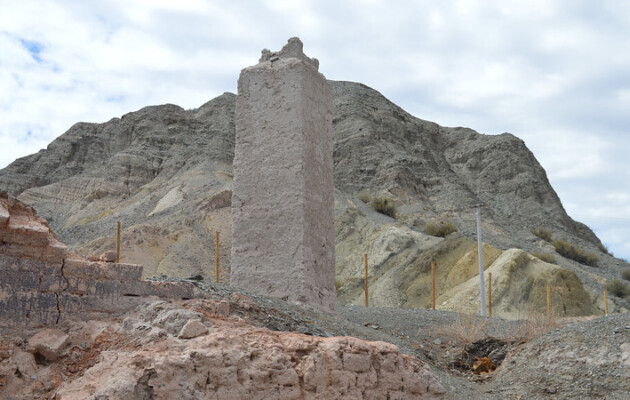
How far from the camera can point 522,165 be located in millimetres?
50438

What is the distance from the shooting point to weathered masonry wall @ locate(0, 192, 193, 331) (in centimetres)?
436

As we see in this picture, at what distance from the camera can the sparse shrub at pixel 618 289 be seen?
90.6ft

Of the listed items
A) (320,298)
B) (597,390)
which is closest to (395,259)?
(320,298)

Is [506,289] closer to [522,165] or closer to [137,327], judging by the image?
[137,327]

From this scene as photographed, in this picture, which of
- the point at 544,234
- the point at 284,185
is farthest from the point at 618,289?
the point at 284,185

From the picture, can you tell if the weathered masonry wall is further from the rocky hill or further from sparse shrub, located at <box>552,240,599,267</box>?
sparse shrub, located at <box>552,240,599,267</box>

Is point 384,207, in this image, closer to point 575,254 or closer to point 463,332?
point 575,254

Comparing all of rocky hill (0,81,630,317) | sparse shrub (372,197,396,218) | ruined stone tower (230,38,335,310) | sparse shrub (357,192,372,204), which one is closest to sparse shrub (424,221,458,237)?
rocky hill (0,81,630,317)

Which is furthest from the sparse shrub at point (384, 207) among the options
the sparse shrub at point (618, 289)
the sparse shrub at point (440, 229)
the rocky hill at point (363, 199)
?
the sparse shrub at point (618, 289)

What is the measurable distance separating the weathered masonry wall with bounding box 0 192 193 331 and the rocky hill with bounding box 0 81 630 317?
1733cm

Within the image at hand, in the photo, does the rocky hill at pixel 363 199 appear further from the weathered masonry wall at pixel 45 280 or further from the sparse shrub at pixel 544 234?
the weathered masonry wall at pixel 45 280

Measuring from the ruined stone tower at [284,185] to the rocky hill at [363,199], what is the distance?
12.0 meters

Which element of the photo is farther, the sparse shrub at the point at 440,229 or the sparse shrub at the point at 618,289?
the sparse shrub at the point at 440,229

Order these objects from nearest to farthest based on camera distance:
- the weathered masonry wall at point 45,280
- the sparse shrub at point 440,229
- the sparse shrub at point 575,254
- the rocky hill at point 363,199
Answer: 1. the weathered masonry wall at point 45,280
2. the rocky hill at point 363,199
3. the sparse shrub at point 440,229
4. the sparse shrub at point 575,254
